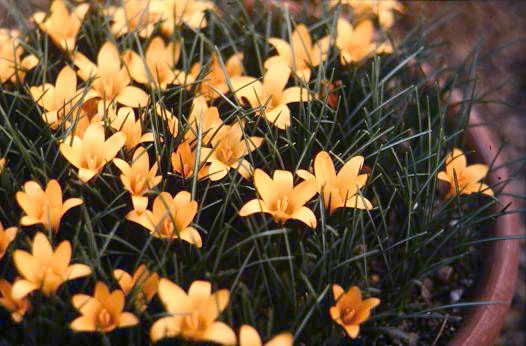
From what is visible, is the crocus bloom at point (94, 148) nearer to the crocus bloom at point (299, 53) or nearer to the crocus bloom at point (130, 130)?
the crocus bloom at point (130, 130)

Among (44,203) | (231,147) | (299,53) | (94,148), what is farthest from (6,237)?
(299,53)

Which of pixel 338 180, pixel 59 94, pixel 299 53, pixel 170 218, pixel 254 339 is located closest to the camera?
pixel 254 339

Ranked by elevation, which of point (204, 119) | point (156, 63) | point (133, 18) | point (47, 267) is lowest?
point (47, 267)

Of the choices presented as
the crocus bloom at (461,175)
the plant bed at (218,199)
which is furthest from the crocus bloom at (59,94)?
the crocus bloom at (461,175)

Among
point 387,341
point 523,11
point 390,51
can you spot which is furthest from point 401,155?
point 523,11

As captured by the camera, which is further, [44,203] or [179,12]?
[179,12]

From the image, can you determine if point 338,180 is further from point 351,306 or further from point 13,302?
point 13,302

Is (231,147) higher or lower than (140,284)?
higher
